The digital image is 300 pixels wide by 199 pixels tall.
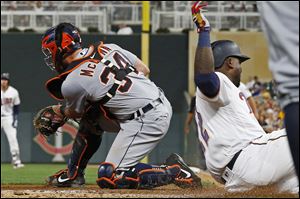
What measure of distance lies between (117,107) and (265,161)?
1681mm

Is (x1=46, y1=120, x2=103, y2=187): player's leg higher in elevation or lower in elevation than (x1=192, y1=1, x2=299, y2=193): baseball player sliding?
lower

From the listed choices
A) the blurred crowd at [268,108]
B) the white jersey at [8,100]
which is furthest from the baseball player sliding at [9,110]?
the blurred crowd at [268,108]

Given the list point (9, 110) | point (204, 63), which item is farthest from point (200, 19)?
point (9, 110)

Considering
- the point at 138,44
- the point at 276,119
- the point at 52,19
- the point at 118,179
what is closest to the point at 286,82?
the point at 118,179

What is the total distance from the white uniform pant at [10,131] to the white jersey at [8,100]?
16 cm

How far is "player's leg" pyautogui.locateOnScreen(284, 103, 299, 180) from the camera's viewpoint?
3.58 m

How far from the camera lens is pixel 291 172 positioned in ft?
19.5

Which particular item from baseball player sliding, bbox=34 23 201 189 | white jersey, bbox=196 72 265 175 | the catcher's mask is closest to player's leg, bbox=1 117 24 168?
baseball player sliding, bbox=34 23 201 189

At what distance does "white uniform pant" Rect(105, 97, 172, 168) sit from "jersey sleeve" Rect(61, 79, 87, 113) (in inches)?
18.9

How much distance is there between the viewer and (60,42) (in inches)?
283

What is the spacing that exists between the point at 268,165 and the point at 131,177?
154 centimetres

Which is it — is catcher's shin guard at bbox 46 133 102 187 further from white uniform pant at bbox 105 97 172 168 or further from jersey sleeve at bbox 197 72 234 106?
jersey sleeve at bbox 197 72 234 106

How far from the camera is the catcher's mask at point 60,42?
23.7 ft

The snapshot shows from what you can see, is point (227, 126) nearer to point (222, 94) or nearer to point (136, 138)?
point (222, 94)
